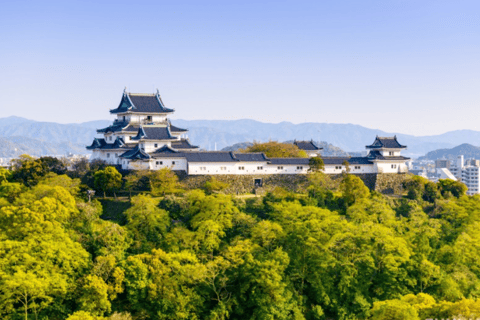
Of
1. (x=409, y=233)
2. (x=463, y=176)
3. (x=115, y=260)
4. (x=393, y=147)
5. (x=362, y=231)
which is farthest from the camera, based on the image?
(x=463, y=176)

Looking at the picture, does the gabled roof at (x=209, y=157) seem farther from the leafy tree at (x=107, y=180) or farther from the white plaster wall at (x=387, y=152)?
the white plaster wall at (x=387, y=152)

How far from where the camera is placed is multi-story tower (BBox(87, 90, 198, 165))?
4225cm

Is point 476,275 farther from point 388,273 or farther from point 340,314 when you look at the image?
point 340,314

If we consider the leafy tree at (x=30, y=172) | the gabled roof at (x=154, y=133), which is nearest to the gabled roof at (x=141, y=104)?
the gabled roof at (x=154, y=133)

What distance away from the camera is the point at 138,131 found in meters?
43.7

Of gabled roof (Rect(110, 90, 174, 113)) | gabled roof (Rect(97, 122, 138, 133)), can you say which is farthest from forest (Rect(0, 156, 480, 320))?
gabled roof (Rect(110, 90, 174, 113))

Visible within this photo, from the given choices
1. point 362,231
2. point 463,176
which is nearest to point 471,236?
point 362,231

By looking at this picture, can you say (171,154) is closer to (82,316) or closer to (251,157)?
(251,157)

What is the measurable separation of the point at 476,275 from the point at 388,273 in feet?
20.2

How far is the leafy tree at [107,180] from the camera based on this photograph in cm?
3691

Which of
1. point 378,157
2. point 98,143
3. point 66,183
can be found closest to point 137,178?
point 66,183

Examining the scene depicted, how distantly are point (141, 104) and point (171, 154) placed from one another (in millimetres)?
8263

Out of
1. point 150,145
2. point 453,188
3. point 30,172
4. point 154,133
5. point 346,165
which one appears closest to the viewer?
point 30,172

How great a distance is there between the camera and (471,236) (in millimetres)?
32656
